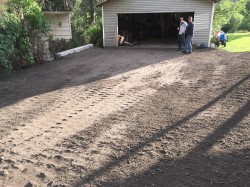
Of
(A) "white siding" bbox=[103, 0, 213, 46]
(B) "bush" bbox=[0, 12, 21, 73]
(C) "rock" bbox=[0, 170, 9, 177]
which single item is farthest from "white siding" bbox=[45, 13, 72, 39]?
(C) "rock" bbox=[0, 170, 9, 177]

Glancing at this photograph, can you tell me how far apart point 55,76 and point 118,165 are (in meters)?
5.99

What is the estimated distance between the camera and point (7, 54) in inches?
369

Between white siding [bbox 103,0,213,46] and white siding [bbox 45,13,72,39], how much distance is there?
2.45 meters

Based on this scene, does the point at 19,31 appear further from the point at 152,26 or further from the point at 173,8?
the point at 152,26

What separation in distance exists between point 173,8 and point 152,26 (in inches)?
266

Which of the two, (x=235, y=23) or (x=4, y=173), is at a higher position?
(x=235, y=23)

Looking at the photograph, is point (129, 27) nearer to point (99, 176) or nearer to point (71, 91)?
point (71, 91)

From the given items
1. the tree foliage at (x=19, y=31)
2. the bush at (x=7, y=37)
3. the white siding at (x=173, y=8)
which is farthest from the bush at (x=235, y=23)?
the bush at (x=7, y=37)

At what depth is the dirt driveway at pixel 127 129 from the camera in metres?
3.54

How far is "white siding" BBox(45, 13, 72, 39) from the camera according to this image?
1549 cm

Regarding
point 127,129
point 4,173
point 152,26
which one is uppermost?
point 152,26

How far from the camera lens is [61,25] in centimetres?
1561

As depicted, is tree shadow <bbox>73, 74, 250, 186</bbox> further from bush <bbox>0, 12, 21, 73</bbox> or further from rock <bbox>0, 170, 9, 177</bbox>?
bush <bbox>0, 12, 21, 73</bbox>

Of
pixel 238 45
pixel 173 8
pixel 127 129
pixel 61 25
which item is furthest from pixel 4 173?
pixel 238 45
